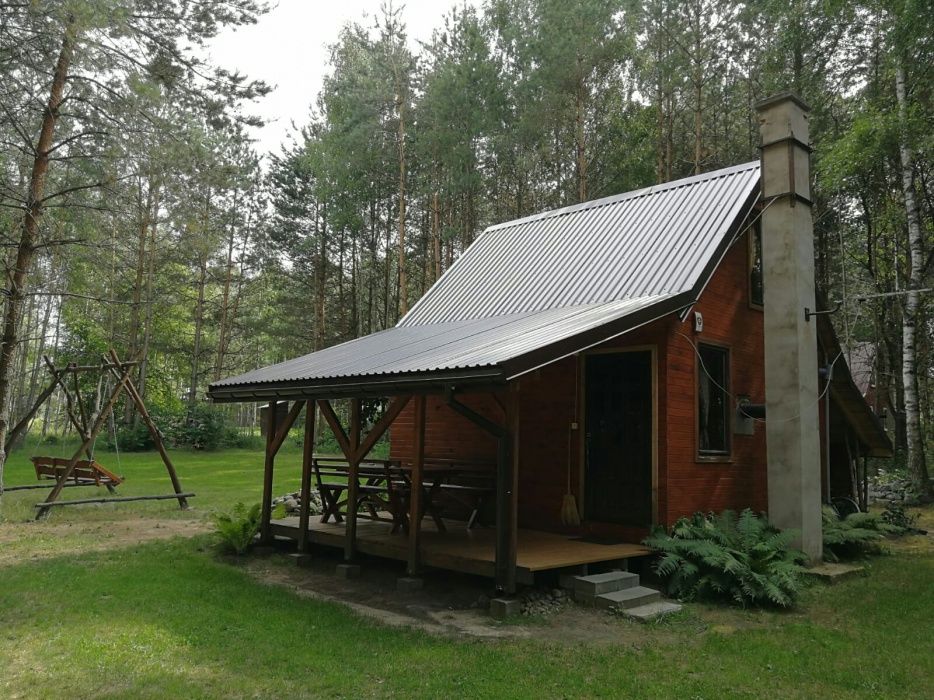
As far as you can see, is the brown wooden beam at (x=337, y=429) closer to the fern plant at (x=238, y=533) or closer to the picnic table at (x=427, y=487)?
the picnic table at (x=427, y=487)

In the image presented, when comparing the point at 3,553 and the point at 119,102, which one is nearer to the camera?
the point at 3,553

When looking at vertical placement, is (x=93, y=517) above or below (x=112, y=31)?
below

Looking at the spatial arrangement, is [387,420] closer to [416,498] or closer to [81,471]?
[416,498]

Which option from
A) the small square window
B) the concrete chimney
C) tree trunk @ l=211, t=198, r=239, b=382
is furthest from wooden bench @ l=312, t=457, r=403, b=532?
tree trunk @ l=211, t=198, r=239, b=382

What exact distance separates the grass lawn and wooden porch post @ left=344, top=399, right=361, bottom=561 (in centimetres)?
97

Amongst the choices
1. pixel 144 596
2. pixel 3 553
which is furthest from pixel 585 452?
pixel 3 553

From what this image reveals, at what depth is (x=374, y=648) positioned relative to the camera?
17.0 feet

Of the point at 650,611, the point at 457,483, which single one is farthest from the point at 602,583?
the point at 457,483

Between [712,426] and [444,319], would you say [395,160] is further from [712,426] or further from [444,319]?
[712,426]

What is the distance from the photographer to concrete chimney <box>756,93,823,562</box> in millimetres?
7871

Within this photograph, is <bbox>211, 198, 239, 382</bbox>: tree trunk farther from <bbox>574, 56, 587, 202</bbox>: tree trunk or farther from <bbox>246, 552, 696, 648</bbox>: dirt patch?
<bbox>246, 552, 696, 648</bbox>: dirt patch

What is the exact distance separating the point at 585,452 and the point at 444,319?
351 centimetres

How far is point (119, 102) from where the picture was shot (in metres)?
10.3

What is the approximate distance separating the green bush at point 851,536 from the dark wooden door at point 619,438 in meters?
2.47
